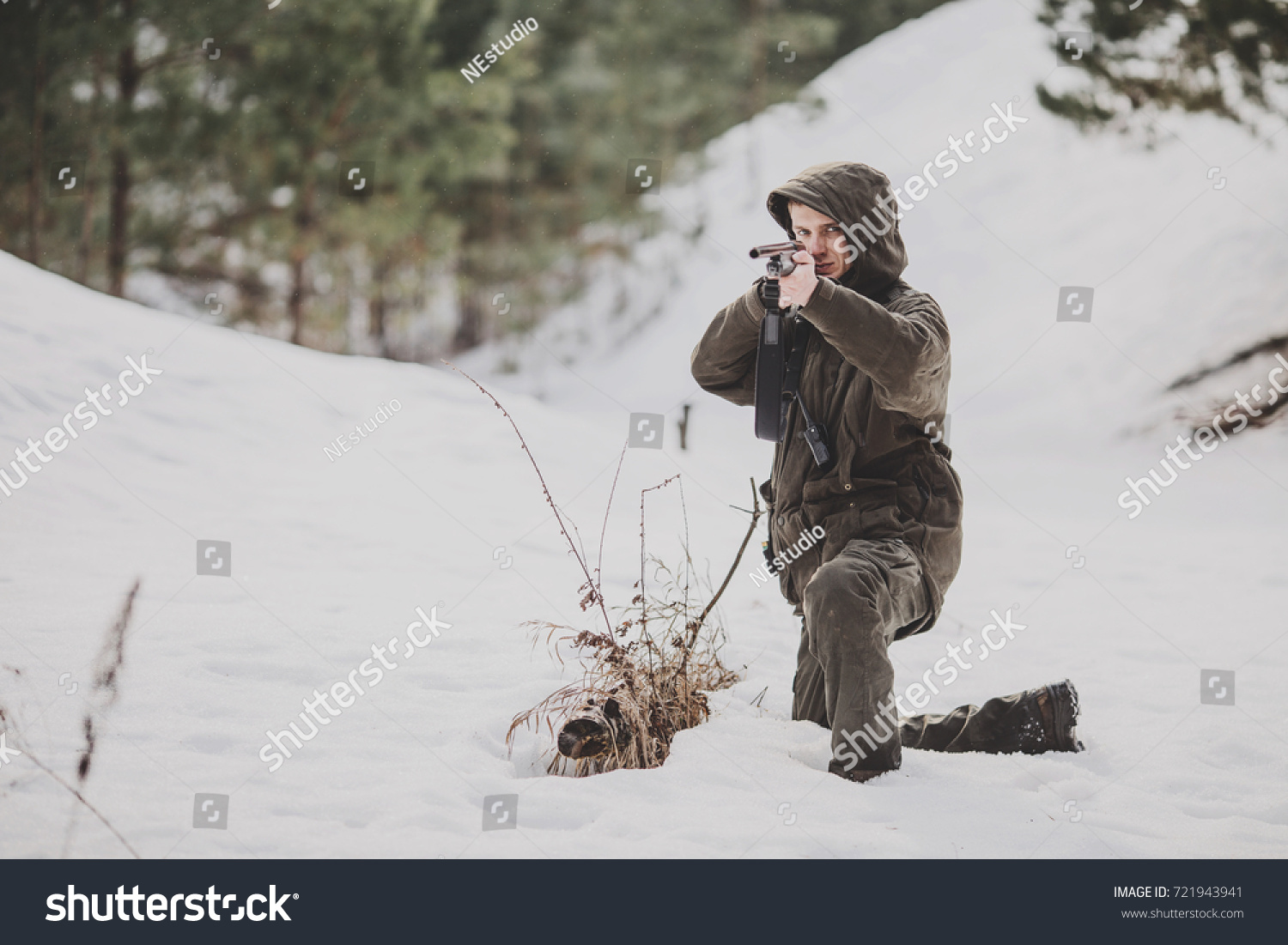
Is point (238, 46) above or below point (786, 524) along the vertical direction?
above

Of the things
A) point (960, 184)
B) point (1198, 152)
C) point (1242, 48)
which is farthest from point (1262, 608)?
point (960, 184)

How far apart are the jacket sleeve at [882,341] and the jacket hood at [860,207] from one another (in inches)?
12.2

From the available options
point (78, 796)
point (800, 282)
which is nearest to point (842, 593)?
point (800, 282)

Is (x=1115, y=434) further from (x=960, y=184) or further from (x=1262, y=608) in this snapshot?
(x=960, y=184)

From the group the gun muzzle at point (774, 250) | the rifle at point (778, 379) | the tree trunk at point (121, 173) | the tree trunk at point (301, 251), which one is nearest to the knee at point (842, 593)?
the rifle at point (778, 379)

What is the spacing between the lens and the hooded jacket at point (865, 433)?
2580 millimetres

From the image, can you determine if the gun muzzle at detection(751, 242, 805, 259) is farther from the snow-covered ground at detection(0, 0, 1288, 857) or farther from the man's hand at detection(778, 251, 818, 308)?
the snow-covered ground at detection(0, 0, 1288, 857)

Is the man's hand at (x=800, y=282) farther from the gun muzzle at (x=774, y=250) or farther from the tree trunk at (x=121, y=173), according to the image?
the tree trunk at (x=121, y=173)

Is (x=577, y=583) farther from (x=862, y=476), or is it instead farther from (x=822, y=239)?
(x=822, y=239)

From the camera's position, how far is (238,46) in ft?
35.0

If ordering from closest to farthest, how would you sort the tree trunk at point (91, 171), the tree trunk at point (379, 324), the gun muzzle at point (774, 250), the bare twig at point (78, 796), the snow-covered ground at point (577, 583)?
1. the bare twig at point (78, 796)
2. the snow-covered ground at point (577, 583)
3. the gun muzzle at point (774, 250)
4. the tree trunk at point (91, 171)
5. the tree trunk at point (379, 324)

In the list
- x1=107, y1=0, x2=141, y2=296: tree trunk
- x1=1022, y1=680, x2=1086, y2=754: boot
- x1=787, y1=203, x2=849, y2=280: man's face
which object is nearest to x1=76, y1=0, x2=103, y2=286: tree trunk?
x1=107, y1=0, x2=141, y2=296: tree trunk

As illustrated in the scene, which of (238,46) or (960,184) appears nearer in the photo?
(238,46)
